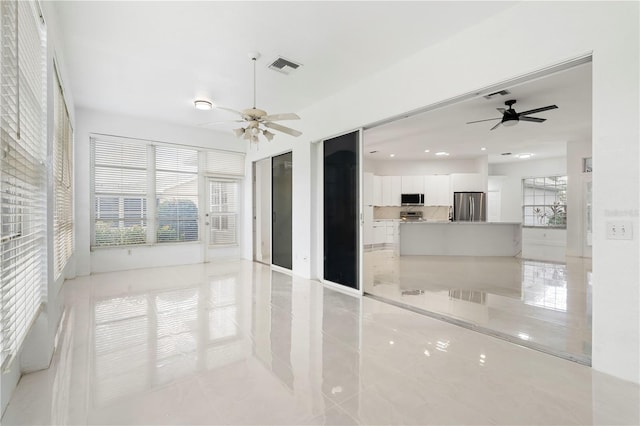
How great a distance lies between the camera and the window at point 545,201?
398 inches

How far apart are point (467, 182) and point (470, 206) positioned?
0.77 meters

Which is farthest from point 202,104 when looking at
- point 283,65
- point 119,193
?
point 119,193

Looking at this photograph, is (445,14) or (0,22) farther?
(445,14)

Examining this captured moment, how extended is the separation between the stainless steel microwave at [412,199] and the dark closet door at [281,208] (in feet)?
16.9

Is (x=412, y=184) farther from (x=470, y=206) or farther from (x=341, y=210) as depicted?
(x=341, y=210)

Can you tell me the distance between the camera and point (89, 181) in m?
5.87

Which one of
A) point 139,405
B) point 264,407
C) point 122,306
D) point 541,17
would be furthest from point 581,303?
point 122,306

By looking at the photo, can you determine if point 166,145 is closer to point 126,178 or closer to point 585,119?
point 126,178

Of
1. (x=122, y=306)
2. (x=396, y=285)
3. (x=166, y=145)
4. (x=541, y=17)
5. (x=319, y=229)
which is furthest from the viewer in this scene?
(x=166, y=145)

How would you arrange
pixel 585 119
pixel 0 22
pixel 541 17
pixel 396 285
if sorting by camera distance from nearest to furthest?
pixel 0 22 → pixel 541 17 → pixel 396 285 → pixel 585 119

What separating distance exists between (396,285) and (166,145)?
559 cm

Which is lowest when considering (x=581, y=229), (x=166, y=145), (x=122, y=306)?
(x=122, y=306)

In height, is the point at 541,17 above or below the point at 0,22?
above

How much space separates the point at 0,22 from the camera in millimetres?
A: 1506
